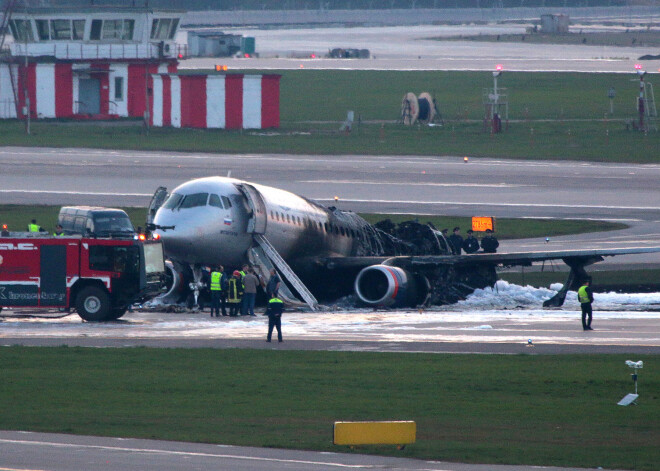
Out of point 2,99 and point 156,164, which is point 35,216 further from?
point 2,99

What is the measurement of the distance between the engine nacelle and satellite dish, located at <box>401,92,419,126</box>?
79457mm

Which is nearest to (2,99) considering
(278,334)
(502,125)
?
(502,125)

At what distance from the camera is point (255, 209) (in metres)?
41.8

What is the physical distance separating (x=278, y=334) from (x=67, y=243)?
8.71 m

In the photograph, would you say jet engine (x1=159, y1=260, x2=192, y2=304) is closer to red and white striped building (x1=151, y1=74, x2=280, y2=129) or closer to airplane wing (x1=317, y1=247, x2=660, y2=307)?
airplane wing (x1=317, y1=247, x2=660, y2=307)

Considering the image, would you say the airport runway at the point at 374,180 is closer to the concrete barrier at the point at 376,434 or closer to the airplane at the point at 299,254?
the airplane at the point at 299,254

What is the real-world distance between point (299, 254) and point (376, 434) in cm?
2473

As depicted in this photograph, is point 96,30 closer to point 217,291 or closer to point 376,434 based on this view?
point 217,291

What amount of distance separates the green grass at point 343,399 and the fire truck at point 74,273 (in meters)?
6.63

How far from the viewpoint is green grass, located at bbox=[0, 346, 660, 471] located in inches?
822

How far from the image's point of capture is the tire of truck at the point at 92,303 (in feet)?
126

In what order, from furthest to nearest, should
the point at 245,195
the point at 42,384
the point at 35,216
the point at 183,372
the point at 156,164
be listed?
the point at 156,164 → the point at 35,216 → the point at 245,195 → the point at 183,372 → the point at 42,384

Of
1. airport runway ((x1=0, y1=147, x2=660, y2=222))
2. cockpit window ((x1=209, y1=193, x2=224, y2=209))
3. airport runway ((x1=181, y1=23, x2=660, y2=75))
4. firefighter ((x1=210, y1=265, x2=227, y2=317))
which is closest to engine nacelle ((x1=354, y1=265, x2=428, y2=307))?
firefighter ((x1=210, y1=265, x2=227, y2=317))

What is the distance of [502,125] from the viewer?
12031 centimetres
